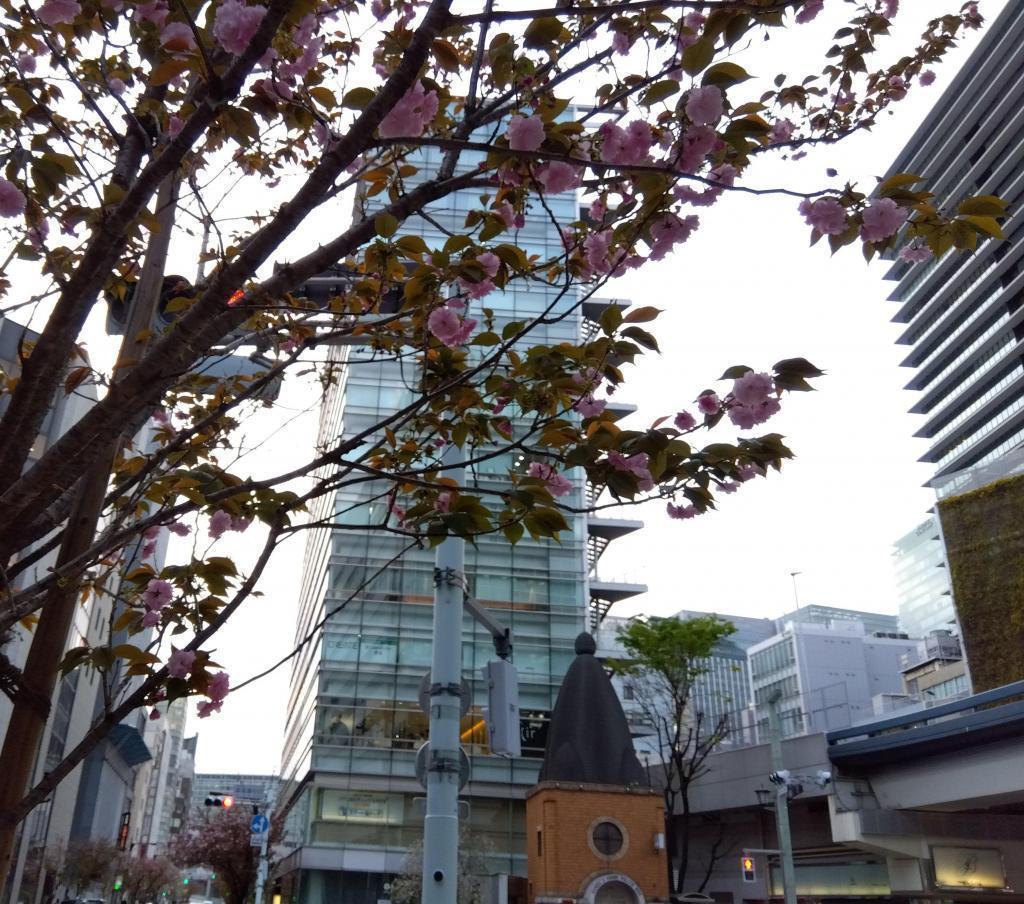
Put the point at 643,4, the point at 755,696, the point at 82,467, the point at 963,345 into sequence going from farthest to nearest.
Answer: the point at 755,696 < the point at 963,345 < the point at 82,467 < the point at 643,4

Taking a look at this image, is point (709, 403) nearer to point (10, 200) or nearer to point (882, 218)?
point (882, 218)

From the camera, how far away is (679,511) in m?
4.67

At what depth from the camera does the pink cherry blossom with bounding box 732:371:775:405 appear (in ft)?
12.3

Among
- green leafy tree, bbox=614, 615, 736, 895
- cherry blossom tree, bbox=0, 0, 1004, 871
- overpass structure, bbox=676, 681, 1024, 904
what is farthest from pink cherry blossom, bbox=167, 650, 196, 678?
green leafy tree, bbox=614, 615, 736, 895

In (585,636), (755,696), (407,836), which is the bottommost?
(407,836)

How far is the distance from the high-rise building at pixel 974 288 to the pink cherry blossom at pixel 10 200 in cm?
8112

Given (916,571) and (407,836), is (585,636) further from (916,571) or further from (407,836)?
(916,571)

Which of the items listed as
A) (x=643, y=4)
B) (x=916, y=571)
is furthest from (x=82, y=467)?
(x=916, y=571)

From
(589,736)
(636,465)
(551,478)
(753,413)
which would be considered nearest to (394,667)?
(589,736)

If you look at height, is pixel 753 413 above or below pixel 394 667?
below

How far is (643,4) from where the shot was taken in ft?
9.84

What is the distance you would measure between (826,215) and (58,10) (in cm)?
357

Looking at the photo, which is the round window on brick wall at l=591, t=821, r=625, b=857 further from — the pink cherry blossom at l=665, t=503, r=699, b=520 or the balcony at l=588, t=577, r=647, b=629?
the pink cherry blossom at l=665, t=503, r=699, b=520

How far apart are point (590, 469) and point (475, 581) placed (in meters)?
31.2
